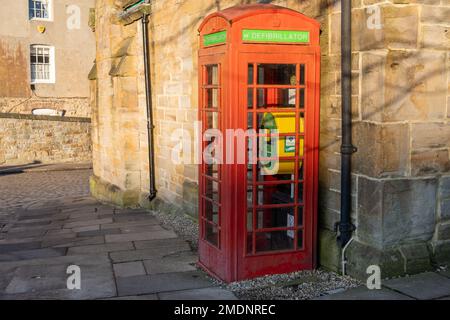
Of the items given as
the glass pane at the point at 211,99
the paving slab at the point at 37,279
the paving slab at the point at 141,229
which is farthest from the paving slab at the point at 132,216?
the glass pane at the point at 211,99

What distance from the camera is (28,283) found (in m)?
5.37

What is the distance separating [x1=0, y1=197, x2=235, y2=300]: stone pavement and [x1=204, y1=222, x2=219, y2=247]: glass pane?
323mm

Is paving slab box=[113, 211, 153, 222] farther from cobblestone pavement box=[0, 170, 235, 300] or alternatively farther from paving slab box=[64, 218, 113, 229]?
paving slab box=[64, 218, 113, 229]

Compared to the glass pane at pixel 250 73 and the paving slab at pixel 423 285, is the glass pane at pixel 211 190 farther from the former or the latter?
the paving slab at pixel 423 285

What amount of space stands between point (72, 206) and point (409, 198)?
825cm

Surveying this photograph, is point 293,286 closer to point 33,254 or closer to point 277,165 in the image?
point 277,165

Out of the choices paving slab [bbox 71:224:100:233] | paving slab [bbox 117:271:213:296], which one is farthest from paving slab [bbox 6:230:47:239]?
paving slab [bbox 117:271:213:296]

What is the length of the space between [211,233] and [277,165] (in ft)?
3.18

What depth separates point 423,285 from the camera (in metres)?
4.79

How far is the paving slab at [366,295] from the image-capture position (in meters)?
4.57

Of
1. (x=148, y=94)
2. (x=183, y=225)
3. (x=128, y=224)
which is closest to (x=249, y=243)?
(x=183, y=225)

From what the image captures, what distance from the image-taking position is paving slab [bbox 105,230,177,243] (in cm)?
752

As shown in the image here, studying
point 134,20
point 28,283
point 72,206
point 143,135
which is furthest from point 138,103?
point 28,283

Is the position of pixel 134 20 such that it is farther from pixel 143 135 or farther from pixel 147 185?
pixel 147 185
